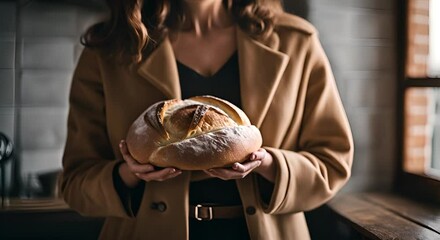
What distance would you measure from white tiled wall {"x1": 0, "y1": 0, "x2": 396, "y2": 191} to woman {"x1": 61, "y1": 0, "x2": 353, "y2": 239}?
392 mm

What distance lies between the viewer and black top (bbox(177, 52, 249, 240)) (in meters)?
1.17

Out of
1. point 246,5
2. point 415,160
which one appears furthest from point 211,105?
point 415,160

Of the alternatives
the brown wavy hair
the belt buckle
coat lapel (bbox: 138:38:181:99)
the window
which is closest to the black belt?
the belt buckle

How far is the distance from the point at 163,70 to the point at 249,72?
211mm

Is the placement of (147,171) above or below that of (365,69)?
below

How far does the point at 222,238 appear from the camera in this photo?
117 cm

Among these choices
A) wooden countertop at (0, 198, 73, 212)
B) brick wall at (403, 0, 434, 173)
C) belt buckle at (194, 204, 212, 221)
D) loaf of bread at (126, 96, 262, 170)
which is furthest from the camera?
brick wall at (403, 0, 434, 173)

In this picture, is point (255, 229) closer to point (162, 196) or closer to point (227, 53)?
point (162, 196)

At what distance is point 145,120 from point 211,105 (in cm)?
14

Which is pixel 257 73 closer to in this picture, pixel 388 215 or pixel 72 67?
pixel 388 215

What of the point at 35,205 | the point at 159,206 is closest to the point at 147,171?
the point at 159,206

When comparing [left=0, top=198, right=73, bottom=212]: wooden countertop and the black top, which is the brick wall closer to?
the black top

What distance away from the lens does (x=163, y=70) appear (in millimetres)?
1194

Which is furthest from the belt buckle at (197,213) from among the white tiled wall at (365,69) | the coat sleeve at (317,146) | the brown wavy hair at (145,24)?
the white tiled wall at (365,69)
